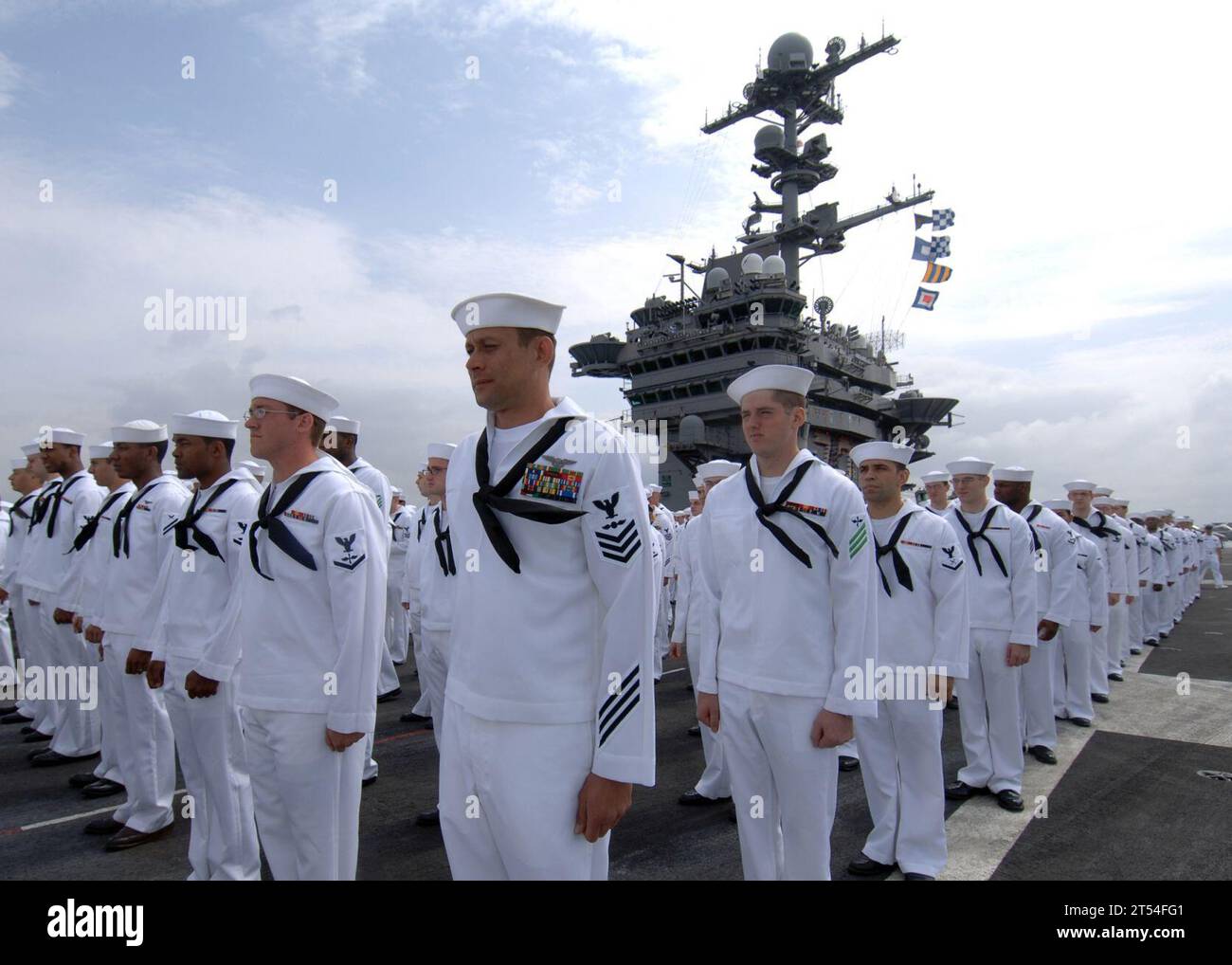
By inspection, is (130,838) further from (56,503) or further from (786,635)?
(786,635)

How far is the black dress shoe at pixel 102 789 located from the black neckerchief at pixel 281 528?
4.53 meters

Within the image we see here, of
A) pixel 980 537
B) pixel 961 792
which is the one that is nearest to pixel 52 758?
pixel 961 792

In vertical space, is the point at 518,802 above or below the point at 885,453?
below

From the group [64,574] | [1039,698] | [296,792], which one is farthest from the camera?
[1039,698]

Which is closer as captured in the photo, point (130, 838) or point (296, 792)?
point (296, 792)

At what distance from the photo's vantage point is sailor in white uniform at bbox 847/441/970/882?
15.5ft

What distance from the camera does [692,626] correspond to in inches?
288

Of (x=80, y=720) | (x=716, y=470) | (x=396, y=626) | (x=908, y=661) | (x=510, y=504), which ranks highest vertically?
(x=716, y=470)

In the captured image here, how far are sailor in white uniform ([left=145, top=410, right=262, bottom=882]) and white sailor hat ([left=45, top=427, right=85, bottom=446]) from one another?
14.2 feet

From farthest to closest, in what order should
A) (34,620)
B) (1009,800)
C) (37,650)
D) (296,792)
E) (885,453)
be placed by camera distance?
(37,650), (34,620), (1009,800), (885,453), (296,792)

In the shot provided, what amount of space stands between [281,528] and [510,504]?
1.69m

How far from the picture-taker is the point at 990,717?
6414mm

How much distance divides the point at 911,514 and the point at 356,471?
5.35m

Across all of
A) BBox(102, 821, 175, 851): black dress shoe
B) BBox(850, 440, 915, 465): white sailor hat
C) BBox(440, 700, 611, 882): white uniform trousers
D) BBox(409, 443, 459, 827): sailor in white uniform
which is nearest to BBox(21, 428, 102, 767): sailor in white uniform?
BBox(102, 821, 175, 851): black dress shoe
